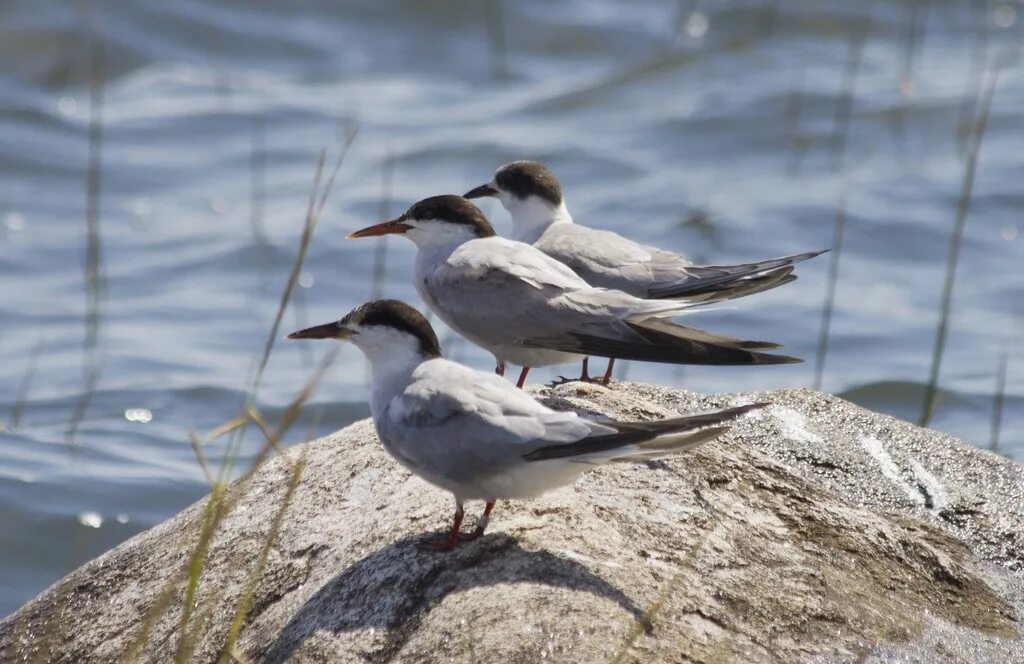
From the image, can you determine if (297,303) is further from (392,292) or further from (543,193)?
(543,193)

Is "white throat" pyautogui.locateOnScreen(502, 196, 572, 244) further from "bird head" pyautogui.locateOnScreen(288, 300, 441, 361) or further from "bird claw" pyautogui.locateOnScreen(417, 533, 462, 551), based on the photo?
"bird claw" pyautogui.locateOnScreen(417, 533, 462, 551)

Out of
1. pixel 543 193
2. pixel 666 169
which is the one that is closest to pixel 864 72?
pixel 666 169

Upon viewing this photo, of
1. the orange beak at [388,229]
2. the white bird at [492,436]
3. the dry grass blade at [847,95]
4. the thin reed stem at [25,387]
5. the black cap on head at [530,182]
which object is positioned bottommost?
the thin reed stem at [25,387]

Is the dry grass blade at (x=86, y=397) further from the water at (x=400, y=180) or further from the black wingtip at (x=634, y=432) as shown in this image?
the black wingtip at (x=634, y=432)

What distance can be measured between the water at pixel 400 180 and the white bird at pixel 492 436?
300cm

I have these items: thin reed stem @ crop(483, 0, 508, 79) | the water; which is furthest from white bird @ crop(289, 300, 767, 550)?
thin reed stem @ crop(483, 0, 508, 79)

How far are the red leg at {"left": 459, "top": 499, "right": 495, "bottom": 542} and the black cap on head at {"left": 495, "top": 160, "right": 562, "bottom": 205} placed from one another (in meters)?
2.47

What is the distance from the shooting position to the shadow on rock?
373 centimetres

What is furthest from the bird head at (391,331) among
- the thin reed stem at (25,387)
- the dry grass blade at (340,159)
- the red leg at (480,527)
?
the thin reed stem at (25,387)

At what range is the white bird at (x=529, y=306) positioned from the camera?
481cm

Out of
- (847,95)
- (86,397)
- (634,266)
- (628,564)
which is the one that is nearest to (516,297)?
(634,266)

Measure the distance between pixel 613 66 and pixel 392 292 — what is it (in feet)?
17.2

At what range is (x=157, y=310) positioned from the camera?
9.81m

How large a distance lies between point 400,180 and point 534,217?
550 cm
